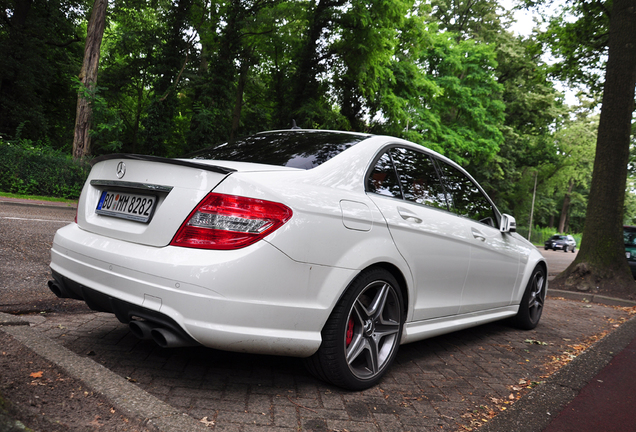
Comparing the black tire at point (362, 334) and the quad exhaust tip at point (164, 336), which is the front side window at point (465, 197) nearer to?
the black tire at point (362, 334)

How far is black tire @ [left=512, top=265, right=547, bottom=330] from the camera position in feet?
17.4

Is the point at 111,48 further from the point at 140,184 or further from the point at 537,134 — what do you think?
the point at 537,134

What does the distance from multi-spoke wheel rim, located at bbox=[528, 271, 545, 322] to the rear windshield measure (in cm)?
311

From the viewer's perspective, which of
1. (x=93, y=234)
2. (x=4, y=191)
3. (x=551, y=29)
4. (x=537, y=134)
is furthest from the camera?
(x=537, y=134)

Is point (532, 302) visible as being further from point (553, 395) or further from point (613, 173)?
point (613, 173)

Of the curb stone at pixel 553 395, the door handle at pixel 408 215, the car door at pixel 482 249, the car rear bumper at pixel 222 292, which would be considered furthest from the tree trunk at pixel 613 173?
the car rear bumper at pixel 222 292

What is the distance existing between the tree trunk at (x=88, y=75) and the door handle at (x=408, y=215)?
52.6 ft

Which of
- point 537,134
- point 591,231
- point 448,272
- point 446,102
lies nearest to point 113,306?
point 448,272

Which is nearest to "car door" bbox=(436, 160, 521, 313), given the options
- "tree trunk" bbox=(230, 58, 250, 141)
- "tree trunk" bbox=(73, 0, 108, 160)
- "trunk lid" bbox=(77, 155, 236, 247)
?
"trunk lid" bbox=(77, 155, 236, 247)

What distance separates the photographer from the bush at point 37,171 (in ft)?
46.3

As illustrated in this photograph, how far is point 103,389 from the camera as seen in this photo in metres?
2.31

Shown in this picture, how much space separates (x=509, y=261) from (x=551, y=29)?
13.5 metres

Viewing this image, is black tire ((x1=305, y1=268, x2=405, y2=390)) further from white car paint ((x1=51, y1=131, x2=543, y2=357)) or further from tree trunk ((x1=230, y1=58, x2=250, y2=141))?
tree trunk ((x1=230, y1=58, x2=250, y2=141))

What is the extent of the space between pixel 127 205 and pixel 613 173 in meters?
9.58
